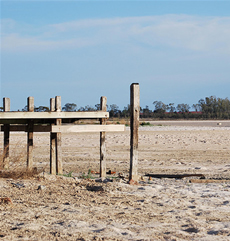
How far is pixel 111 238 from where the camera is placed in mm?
5570

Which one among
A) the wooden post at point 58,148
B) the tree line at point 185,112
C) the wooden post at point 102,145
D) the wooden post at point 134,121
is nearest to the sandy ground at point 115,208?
the wooden post at point 134,121

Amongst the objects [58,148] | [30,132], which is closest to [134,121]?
[58,148]

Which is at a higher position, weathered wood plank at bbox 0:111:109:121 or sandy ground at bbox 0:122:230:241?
weathered wood plank at bbox 0:111:109:121

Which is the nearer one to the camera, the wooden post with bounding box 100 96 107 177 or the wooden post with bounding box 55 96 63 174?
the wooden post with bounding box 100 96 107 177

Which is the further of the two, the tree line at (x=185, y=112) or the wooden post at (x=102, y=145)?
the tree line at (x=185, y=112)

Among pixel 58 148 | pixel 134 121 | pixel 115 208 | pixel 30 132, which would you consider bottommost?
pixel 115 208

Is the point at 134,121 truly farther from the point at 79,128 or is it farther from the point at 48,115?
the point at 48,115

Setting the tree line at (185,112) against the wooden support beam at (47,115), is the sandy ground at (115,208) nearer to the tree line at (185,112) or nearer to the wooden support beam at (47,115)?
the wooden support beam at (47,115)

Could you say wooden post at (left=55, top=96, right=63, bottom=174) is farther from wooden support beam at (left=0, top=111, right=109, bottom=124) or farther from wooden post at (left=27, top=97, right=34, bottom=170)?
wooden support beam at (left=0, top=111, right=109, bottom=124)

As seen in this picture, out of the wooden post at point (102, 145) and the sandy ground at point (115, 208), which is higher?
the wooden post at point (102, 145)

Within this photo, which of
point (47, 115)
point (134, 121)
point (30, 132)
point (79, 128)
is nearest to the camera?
point (134, 121)

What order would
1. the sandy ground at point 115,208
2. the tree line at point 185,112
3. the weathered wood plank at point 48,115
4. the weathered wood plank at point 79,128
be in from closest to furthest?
the sandy ground at point 115,208, the weathered wood plank at point 48,115, the weathered wood plank at point 79,128, the tree line at point 185,112

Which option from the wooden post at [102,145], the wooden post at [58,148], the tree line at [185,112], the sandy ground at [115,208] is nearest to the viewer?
the sandy ground at [115,208]

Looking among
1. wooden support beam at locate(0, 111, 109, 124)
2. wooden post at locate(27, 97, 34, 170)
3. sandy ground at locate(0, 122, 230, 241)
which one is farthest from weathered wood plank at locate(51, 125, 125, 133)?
wooden post at locate(27, 97, 34, 170)
